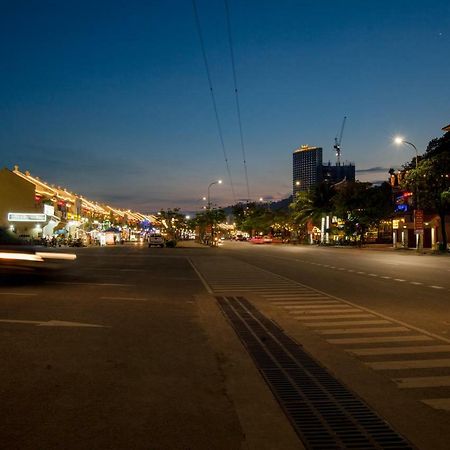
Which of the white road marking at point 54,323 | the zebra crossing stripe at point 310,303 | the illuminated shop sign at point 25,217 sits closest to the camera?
the white road marking at point 54,323

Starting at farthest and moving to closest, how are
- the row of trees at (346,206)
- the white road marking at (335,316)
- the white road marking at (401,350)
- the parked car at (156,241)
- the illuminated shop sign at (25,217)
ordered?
the parked car at (156,241), the row of trees at (346,206), the illuminated shop sign at (25,217), the white road marking at (335,316), the white road marking at (401,350)

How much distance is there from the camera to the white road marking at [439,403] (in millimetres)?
5988

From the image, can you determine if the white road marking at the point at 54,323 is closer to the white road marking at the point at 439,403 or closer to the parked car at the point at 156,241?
the white road marking at the point at 439,403

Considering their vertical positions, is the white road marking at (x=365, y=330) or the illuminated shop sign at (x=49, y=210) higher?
the illuminated shop sign at (x=49, y=210)

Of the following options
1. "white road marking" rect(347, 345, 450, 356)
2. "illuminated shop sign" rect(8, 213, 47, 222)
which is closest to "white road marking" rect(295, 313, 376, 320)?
"white road marking" rect(347, 345, 450, 356)

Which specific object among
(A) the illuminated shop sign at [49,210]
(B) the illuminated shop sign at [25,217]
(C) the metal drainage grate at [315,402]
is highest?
(A) the illuminated shop sign at [49,210]

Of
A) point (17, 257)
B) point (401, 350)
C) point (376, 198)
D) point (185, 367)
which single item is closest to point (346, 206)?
point (376, 198)

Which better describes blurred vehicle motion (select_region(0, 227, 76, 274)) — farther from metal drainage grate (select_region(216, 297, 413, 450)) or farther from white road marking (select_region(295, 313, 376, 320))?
metal drainage grate (select_region(216, 297, 413, 450))

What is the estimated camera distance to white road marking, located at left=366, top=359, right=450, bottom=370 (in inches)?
305

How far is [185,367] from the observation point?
775 centimetres

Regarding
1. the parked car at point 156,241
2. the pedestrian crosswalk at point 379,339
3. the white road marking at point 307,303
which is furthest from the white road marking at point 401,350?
the parked car at point 156,241

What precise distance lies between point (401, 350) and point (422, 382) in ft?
6.26

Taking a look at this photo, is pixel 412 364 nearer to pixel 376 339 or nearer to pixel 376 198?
pixel 376 339

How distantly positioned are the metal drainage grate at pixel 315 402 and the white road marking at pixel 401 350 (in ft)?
2.81
